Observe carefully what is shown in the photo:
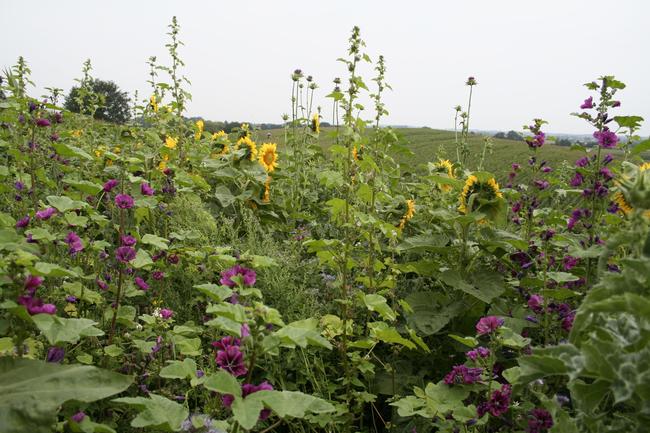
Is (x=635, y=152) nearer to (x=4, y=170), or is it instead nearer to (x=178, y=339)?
(x=178, y=339)

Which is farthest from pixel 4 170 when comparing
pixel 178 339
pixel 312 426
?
pixel 312 426

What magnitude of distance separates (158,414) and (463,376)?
113 centimetres

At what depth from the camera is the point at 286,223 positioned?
13.5 feet

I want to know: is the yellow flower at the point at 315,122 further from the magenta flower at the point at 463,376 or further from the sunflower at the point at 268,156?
the magenta flower at the point at 463,376

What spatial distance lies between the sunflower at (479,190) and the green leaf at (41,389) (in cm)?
196

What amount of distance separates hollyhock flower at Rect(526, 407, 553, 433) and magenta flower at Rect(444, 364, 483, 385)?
0.80 feet

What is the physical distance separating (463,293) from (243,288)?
1.53 metres

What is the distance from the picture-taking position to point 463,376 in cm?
182

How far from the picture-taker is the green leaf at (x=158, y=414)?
1213 millimetres

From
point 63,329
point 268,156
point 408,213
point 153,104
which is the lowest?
point 63,329

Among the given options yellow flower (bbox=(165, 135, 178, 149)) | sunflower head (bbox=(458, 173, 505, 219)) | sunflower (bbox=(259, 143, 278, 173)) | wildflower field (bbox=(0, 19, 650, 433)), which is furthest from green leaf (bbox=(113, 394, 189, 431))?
yellow flower (bbox=(165, 135, 178, 149))

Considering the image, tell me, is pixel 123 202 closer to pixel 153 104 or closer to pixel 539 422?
pixel 539 422

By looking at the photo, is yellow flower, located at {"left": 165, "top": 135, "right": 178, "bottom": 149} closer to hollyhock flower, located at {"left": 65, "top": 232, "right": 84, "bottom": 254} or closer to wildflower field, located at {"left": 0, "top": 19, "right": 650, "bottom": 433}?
wildflower field, located at {"left": 0, "top": 19, "right": 650, "bottom": 433}

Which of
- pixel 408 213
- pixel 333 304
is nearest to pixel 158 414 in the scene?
→ pixel 333 304
